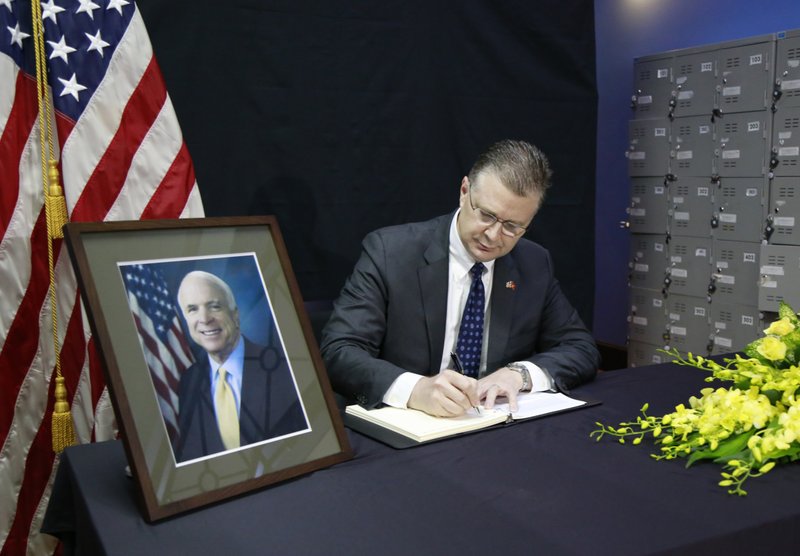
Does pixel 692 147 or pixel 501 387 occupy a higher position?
pixel 692 147

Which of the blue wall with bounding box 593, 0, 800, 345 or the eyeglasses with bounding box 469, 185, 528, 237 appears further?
the blue wall with bounding box 593, 0, 800, 345

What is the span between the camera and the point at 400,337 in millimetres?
2180

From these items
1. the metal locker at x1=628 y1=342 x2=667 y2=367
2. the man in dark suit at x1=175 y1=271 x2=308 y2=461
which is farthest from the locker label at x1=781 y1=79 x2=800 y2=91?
the man in dark suit at x1=175 y1=271 x2=308 y2=461

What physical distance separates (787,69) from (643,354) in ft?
6.51

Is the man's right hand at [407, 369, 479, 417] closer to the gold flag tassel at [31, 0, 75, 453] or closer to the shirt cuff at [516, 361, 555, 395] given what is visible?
the shirt cuff at [516, 361, 555, 395]

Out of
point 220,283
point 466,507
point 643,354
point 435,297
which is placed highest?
point 220,283

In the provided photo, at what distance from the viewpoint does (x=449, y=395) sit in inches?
62.2

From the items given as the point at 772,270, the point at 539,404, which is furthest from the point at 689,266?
the point at 539,404

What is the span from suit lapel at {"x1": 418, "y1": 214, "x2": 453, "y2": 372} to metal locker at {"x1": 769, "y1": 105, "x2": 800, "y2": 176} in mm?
2769

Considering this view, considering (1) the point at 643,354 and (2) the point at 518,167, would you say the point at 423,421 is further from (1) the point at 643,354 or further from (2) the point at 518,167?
(1) the point at 643,354

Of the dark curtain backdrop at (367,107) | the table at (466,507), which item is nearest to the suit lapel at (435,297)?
the table at (466,507)

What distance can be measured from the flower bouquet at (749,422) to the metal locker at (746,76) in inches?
122

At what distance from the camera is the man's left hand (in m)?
1.69

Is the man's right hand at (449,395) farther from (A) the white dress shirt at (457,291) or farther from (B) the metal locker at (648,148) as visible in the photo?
(B) the metal locker at (648,148)
